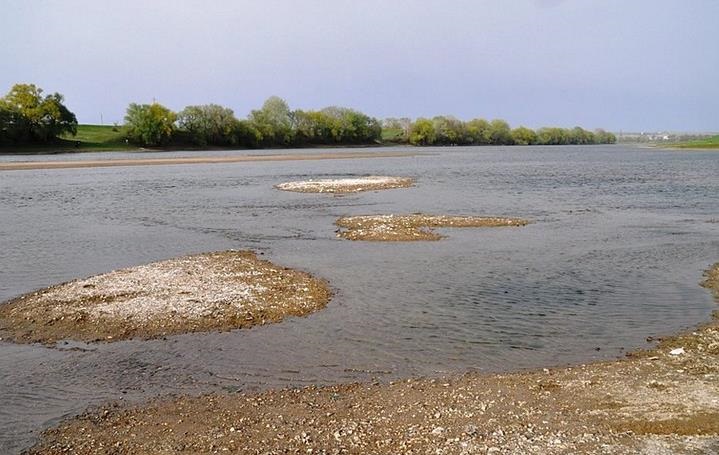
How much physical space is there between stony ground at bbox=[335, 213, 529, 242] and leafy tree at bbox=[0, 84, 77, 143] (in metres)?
108

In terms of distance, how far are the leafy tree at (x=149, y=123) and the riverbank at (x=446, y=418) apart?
448ft

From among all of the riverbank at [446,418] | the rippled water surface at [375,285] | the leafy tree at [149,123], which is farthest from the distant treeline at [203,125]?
the riverbank at [446,418]

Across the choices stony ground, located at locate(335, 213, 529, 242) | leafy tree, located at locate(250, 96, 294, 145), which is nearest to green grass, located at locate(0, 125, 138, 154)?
leafy tree, located at locate(250, 96, 294, 145)

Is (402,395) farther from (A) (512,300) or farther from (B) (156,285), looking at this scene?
(B) (156,285)

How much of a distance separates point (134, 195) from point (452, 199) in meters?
25.7

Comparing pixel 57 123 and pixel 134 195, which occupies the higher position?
pixel 57 123

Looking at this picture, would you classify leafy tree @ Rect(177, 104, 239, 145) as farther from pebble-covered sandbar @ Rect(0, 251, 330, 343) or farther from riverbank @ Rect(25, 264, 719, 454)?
riverbank @ Rect(25, 264, 719, 454)

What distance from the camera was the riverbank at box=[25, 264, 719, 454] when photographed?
8570mm

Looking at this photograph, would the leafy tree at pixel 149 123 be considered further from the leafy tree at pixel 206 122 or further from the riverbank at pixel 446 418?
the riverbank at pixel 446 418

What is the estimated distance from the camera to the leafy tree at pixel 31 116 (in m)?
116

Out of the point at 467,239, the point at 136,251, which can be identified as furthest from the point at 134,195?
the point at 467,239

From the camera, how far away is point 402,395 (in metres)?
10.5

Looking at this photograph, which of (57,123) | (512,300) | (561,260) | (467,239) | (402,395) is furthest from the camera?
(57,123)

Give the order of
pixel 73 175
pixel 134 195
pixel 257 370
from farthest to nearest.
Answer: pixel 73 175, pixel 134 195, pixel 257 370
